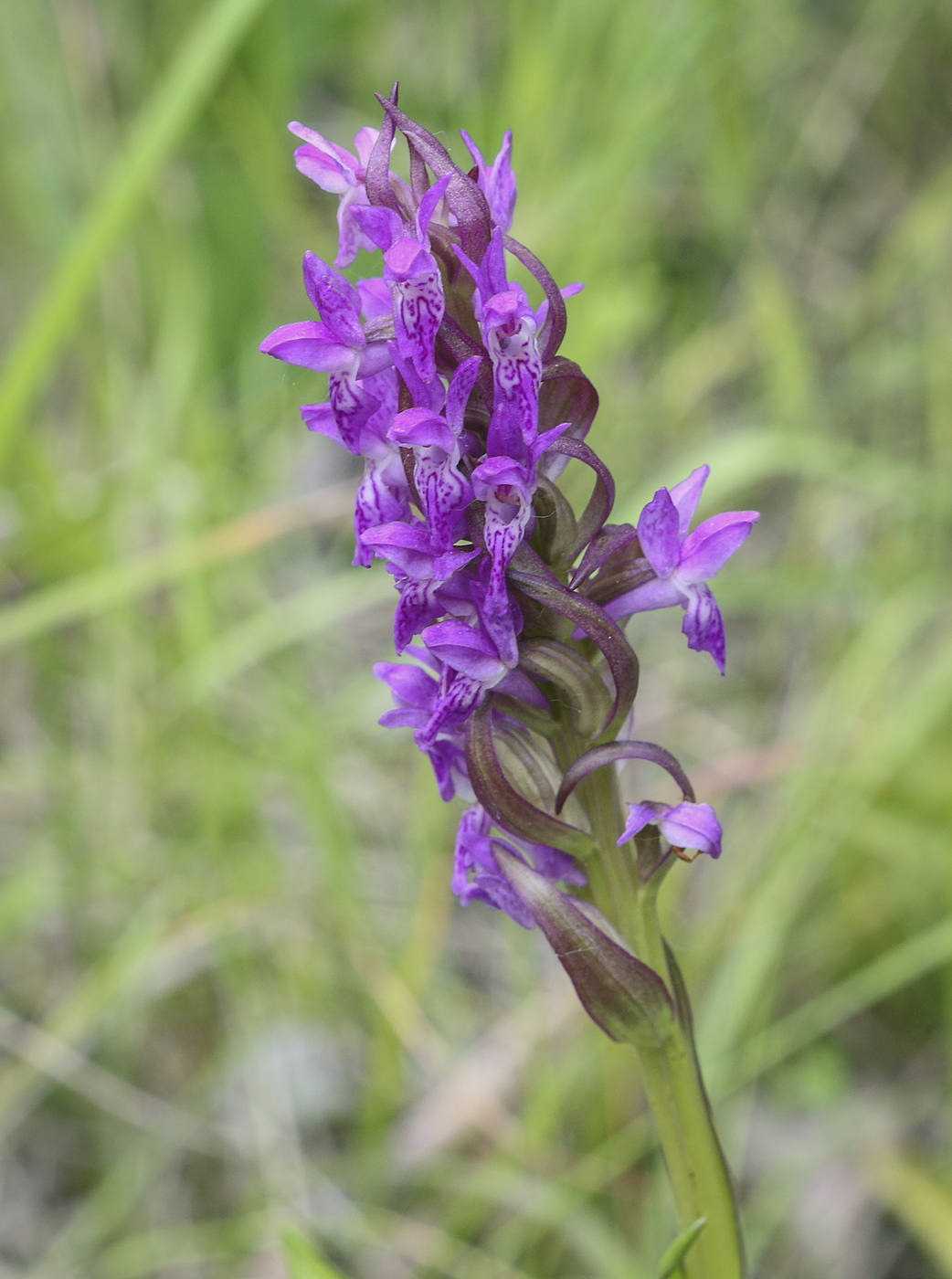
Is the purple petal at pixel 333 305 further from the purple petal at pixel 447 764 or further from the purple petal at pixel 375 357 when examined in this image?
the purple petal at pixel 447 764

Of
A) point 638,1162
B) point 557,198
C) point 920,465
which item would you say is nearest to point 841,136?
point 920,465

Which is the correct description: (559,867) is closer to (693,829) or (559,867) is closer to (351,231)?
(693,829)

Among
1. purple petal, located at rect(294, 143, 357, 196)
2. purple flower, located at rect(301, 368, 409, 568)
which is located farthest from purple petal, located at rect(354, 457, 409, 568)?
purple petal, located at rect(294, 143, 357, 196)

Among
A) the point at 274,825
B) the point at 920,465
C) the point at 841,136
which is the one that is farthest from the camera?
the point at 841,136

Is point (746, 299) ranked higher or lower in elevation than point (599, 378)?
higher

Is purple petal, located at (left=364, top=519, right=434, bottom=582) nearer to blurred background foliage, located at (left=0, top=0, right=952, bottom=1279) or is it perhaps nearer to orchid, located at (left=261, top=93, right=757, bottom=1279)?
orchid, located at (left=261, top=93, right=757, bottom=1279)

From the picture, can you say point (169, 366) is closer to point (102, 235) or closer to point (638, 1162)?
point (102, 235)

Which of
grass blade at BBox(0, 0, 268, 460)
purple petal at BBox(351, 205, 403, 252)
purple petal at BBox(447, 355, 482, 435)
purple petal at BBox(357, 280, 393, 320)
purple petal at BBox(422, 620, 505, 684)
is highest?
grass blade at BBox(0, 0, 268, 460)
